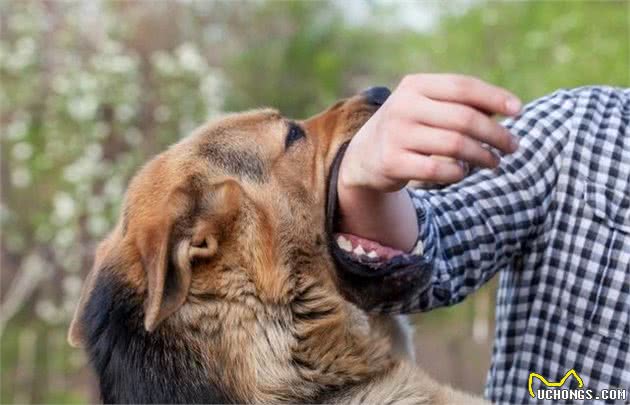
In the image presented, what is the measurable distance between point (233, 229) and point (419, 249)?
0.54 m

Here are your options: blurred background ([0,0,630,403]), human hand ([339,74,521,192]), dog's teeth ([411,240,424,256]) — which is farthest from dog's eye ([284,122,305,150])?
blurred background ([0,0,630,403])

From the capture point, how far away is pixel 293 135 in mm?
2736

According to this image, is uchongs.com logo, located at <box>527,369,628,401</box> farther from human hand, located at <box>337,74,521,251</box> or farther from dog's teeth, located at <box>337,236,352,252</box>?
human hand, located at <box>337,74,521,251</box>

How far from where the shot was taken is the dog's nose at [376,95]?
2660mm

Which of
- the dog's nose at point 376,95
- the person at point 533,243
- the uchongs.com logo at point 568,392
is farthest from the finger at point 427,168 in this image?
the uchongs.com logo at point 568,392

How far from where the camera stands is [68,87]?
6.61m

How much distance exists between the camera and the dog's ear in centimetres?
206

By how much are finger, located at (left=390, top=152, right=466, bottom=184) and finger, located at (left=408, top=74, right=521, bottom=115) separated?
0.45 ft

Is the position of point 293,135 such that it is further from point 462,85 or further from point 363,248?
point 462,85

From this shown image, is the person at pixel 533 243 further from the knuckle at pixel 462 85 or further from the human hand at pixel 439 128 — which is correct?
the knuckle at pixel 462 85

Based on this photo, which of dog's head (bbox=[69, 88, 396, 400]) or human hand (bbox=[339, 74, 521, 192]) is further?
dog's head (bbox=[69, 88, 396, 400])

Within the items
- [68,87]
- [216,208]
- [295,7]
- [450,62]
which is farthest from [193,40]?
[216,208]

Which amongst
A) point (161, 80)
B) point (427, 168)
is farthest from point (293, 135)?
point (161, 80)

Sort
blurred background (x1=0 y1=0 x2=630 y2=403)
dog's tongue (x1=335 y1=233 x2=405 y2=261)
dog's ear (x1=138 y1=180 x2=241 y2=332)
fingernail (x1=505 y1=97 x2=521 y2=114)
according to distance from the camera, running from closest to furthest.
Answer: fingernail (x1=505 y1=97 x2=521 y2=114) < dog's ear (x1=138 y1=180 x2=241 y2=332) < dog's tongue (x1=335 y1=233 x2=405 y2=261) < blurred background (x1=0 y1=0 x2=630 y2=403)
